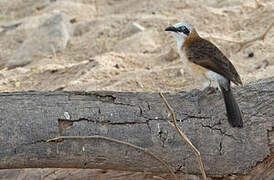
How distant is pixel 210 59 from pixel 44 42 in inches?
171

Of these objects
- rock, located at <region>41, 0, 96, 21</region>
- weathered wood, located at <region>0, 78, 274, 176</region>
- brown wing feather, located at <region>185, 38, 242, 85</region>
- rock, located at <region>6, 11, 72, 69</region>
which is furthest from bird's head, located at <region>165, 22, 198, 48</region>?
rock, located at <region>41, 0, 96, 21</region>

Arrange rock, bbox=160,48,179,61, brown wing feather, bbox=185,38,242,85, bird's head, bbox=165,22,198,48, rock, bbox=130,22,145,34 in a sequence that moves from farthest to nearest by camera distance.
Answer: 1. rock, bbox=130,22,145,34
2. rock, bbox=160,48,179,61
3. bird's head, bbox=165,22,198,48
4. brown wing feather, bbox=185,38,242,85

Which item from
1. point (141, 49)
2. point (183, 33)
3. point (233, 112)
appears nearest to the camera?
point (233, 112)

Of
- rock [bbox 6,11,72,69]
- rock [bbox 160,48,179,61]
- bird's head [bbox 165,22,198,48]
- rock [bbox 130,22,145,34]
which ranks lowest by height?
rock [bbox 6,11,72,69]

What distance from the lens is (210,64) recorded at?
459cm

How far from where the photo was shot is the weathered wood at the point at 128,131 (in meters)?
3.86

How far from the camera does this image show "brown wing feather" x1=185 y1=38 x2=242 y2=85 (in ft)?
14.5

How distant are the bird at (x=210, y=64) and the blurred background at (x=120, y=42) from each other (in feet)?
3.60

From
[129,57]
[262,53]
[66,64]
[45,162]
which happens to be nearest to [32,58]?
[66,64]

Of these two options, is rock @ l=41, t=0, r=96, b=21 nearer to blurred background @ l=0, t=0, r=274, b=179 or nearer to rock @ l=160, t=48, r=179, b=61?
blurred background @ l=0, t=0, r=274, b=179

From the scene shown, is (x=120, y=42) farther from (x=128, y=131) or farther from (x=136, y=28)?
(x=128, y=131)

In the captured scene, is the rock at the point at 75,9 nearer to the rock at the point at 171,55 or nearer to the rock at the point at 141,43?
the rock at the point at 141,43

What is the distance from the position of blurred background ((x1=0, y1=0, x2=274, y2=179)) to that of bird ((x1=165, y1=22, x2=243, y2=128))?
1.10 metres

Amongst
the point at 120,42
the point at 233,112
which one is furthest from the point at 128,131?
the point at 120,42
